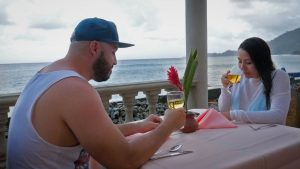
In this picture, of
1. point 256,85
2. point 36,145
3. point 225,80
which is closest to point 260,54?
point 256,85

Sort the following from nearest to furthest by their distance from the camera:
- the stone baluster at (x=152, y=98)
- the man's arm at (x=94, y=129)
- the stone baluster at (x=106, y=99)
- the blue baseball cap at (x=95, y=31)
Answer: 1. the man's arm at (x=94, y=129)
2. the blue baseball cap at (x=95, y=31)
3. the stone baluster at (x=106, y=99)
4. the stone baluster at (x=152, y=98)

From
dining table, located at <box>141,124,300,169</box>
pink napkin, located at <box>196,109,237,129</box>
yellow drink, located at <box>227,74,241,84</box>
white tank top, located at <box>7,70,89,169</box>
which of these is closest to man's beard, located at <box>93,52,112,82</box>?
white tank top, located at <box>7,70,89,169</box>

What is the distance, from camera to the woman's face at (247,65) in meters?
2.37

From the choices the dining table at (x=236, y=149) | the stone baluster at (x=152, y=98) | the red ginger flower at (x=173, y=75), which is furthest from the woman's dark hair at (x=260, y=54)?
the stone baluster at (x=152, y=98)

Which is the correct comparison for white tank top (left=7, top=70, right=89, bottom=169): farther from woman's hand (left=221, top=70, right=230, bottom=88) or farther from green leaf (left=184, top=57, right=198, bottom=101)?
woman's hand (left=221, top=70, right=230, bottom=88)

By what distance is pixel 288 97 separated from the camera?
215 centimetres

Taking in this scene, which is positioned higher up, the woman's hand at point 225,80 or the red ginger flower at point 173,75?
the red ginger flower at point 173,75

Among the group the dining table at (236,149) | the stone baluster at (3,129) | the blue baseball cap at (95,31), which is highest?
the blue baseball cap at (95,31)

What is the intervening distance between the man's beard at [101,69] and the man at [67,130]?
0.30 ft

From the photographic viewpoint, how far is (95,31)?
4.21 ft

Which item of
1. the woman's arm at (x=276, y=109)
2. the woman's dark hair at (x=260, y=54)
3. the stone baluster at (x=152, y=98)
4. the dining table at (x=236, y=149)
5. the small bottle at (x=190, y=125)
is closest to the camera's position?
the dining table at (x=236, y=149)

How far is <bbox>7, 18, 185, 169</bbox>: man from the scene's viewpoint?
1063mm

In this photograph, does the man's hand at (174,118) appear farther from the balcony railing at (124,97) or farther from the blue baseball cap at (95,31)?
the balcony railing at (124,97)

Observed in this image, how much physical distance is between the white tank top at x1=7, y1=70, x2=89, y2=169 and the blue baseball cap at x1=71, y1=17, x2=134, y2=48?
0.68ft
